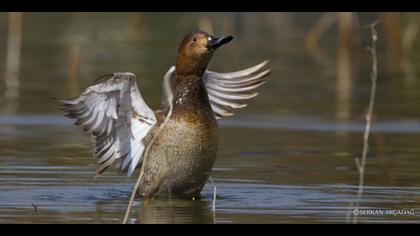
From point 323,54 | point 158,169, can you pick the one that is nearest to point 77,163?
point 158,169

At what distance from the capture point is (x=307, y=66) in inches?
730

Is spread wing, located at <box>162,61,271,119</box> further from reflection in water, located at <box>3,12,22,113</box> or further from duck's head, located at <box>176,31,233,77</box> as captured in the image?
reflection in water, located at <box>3,12,22,113</box>

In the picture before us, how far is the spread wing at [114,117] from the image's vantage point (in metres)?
8.64

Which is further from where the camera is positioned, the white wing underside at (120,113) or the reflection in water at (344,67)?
the reflection in water at (344,67)

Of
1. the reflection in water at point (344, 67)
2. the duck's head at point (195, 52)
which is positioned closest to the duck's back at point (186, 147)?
the duck's head at point (195, 52)

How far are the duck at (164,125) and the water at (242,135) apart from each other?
208 mm

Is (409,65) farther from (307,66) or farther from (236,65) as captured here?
(236,65)

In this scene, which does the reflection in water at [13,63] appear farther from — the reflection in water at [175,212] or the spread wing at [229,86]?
the reflection in water at [175,212]

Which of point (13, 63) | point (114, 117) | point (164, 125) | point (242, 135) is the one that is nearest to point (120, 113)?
point (114, 117)

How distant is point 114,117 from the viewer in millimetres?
8852

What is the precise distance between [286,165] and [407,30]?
1110 centimetres

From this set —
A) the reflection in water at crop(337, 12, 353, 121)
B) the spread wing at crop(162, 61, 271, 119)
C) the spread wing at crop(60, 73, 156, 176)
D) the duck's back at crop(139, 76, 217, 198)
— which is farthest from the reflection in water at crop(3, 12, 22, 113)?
the duck's back at crop(139, 76, 217, 198)

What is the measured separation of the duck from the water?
208mm
